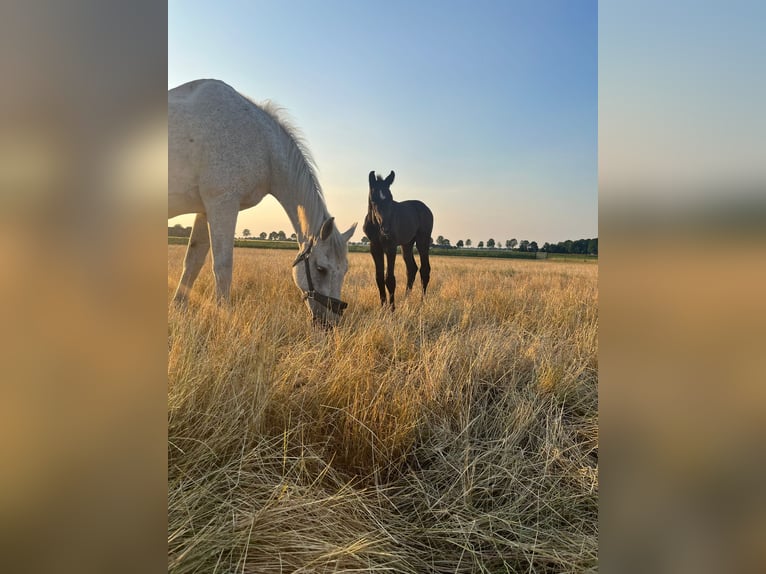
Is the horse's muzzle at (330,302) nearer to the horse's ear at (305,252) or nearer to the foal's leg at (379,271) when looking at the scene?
the horse's ear at (305,252)

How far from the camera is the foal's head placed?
4.91m

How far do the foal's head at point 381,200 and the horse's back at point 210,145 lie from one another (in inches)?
70.3

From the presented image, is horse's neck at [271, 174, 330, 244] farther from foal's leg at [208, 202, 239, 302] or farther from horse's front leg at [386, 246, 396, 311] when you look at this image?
horse's front leg at [386, 246, 396, 311]

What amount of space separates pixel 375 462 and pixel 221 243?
7.82 feet

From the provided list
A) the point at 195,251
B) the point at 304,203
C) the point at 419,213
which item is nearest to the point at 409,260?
the point at 419,213

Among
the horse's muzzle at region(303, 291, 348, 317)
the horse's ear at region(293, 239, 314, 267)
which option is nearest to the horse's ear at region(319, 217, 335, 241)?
the horse's ear at region(293, 239, 314, 267)

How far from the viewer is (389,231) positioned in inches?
198

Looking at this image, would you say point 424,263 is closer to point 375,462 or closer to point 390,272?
point 390,272

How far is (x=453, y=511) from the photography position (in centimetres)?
115

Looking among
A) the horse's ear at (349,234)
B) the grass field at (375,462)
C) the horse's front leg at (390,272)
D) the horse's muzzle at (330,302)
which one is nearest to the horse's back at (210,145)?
the horse's ear at (349,234)

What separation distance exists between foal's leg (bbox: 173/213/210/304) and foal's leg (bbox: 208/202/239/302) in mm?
678
